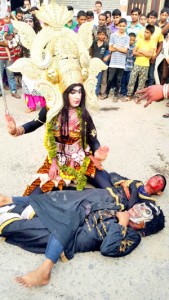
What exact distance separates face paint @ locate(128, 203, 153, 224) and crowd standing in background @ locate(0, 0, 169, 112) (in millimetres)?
3290

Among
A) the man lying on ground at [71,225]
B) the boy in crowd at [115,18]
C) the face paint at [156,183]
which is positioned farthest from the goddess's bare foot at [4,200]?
the boy in crowd at [115,18]

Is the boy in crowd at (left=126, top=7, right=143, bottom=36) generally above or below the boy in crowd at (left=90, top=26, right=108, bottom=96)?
above

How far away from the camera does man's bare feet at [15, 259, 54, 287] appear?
7.32 ft

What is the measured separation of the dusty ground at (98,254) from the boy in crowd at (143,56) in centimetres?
57

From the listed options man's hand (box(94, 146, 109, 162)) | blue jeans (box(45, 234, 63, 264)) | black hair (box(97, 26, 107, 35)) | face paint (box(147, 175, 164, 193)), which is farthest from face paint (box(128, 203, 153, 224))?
black hair (box(97, 26, 107, 35))

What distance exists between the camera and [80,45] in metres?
2.68

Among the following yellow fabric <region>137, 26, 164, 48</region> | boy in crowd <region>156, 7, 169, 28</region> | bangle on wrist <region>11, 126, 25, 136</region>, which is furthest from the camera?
boy in crowd <region>156, 7, 169, 28</region>

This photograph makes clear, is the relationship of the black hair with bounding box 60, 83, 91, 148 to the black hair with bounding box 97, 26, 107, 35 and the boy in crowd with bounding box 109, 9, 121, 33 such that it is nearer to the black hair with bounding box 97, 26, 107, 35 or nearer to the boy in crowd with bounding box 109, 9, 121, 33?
the black hair with bounding box 97, 26, 107, 35

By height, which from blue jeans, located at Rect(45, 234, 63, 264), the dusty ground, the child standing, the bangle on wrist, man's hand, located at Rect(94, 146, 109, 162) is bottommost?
the dusty ground

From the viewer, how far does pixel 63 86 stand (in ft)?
8.59

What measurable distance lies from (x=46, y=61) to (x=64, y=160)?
1000 mm

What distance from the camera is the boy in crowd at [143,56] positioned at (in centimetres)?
564

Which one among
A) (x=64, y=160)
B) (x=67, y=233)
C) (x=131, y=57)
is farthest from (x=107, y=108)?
(x=67, y=233)

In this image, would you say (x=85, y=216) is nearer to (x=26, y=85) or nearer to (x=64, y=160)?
(x=64, y=160)
